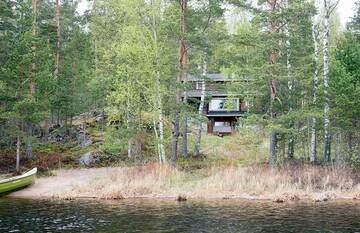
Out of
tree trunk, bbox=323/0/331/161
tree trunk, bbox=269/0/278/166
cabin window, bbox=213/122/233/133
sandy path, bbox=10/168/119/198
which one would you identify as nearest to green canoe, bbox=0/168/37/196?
sandy path, bbox=10/168/119/198

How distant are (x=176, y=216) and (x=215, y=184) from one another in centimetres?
651

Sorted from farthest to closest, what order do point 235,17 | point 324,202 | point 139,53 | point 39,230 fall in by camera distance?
point 235,17
point 139,53
point 324,202
point 39,230

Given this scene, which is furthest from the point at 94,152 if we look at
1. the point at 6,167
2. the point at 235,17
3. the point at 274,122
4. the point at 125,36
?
the point at 235,17

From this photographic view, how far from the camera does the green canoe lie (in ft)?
85.3

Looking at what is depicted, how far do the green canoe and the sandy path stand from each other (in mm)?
354

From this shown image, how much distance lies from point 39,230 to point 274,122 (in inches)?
606

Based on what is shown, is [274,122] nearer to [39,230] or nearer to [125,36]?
[125,36]

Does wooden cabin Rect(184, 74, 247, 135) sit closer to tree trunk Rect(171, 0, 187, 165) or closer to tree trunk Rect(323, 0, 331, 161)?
tree trunk Rect(171, 0, 187, 165)

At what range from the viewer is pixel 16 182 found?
2675 centimetres

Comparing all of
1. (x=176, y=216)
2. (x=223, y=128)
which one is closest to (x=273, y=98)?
(x=176, y=216)

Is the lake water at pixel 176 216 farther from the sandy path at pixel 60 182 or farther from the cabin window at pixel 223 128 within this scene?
the cabin window at pixel 223 128

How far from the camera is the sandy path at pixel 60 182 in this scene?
26.8 m

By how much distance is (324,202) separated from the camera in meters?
22.6

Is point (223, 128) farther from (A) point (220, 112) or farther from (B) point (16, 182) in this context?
(B) point (16, 182)
